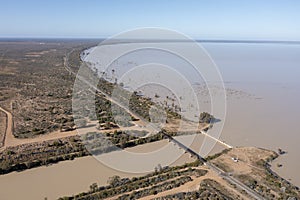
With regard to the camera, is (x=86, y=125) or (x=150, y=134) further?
(x=86, y=125)

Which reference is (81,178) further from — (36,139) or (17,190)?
(36,139)

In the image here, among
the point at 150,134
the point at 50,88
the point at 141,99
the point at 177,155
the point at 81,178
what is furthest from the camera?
the point at 50,88

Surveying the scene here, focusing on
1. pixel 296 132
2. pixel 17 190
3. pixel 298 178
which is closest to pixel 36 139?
pixel 17 190

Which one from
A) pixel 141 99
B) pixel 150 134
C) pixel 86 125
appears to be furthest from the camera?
pixel 141 99

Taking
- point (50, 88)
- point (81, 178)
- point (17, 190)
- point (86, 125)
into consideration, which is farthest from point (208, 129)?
point (50, 88)

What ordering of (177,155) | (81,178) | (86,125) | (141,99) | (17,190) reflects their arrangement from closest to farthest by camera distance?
(17,190) < (81,178) < (177,155) < (86,125) < (141,99)

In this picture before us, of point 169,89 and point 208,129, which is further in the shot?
point 169,89

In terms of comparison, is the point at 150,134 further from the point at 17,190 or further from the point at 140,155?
the point at 17,190

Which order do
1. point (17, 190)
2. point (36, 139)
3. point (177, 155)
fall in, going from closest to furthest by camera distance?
point (17, 190)
point (177, 155)
point (36, 139)
